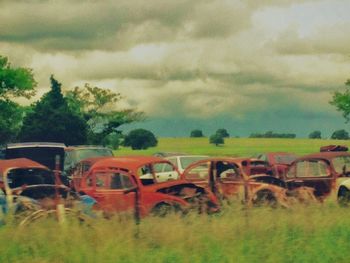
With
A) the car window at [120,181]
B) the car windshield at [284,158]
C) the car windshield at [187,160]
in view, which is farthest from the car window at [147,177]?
the car windshield at [284,158]

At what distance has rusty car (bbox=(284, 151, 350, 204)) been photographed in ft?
58.9

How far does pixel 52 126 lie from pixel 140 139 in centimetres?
3524

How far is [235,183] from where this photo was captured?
56.8 feet

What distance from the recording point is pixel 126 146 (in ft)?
349

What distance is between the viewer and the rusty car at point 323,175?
18.0 metres

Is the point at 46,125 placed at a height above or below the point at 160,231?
above

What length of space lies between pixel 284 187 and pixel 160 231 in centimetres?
647

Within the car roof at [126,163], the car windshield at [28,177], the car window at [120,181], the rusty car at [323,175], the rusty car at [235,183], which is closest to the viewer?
the car window at [120,181]

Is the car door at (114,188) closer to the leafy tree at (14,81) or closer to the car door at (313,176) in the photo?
the car door at (313,176)

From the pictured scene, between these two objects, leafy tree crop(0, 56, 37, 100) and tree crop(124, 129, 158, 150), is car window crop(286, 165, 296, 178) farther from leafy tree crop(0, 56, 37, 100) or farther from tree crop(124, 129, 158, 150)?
tree crop(124, 129, 158, 150)

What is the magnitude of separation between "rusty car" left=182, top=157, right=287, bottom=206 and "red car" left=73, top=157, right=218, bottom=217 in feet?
5.27

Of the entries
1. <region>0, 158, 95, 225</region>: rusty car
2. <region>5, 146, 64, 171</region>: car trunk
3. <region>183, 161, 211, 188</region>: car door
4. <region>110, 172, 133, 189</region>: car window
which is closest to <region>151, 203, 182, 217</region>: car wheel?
<region>110, 172, 133, 189</region>: car window

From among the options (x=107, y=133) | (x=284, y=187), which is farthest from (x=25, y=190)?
(x=107, y=133)

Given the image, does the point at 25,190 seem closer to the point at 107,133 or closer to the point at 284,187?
the point at 284,187
